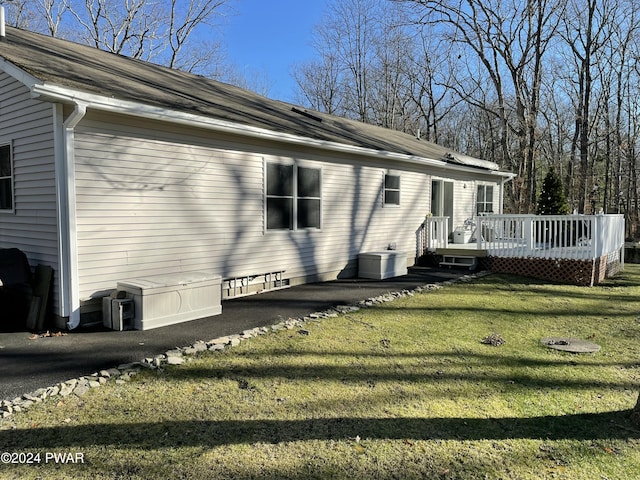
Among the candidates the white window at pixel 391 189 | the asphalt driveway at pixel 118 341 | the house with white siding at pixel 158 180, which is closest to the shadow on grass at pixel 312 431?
the asphalt driveway at pixel 118 341

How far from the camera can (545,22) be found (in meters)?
20.7

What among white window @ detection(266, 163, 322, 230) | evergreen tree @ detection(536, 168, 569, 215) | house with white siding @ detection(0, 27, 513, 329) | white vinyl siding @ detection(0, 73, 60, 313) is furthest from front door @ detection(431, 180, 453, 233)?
white vinyl siding @ detection(0, 73, 60, 313)

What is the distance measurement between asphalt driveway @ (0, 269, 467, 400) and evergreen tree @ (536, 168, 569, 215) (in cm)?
1397

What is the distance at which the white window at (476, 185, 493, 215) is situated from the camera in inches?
618

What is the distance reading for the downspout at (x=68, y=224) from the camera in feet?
17.9

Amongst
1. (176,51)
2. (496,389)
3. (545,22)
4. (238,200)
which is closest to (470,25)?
(545,22)

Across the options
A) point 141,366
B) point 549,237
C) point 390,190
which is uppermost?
point 390,190

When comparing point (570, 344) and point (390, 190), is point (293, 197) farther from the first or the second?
point (570, 344)

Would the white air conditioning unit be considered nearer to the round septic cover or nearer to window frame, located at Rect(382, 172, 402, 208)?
the round septic cover

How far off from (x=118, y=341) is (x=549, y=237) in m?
9.26

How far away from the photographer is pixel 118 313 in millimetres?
5637

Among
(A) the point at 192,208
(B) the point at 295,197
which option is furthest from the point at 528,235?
(A) the point at 192,208

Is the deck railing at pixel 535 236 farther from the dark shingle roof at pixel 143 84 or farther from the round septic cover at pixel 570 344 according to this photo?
the round septic cover at pixel 570 344

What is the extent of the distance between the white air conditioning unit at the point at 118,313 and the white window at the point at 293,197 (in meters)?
3.17
